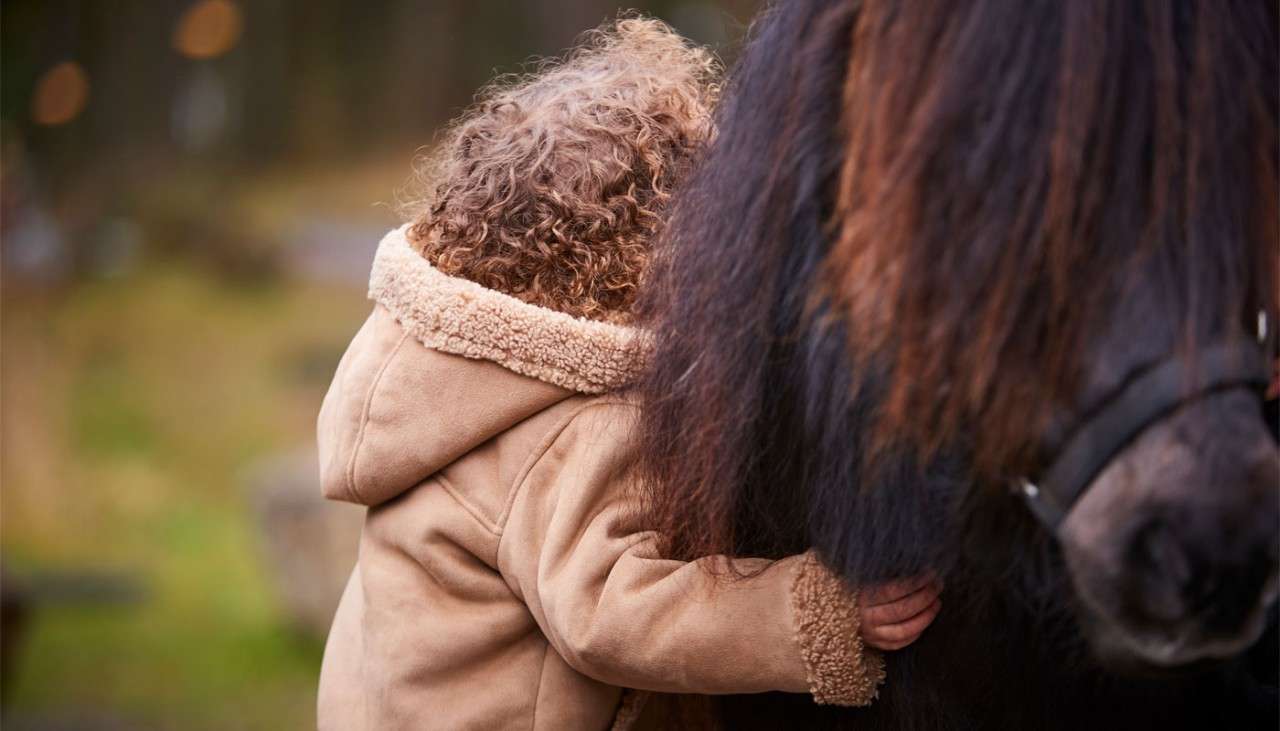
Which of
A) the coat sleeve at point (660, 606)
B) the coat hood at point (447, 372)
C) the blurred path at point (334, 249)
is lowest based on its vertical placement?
the blurred path at point (334, 249)

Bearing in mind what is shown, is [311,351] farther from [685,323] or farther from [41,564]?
[685,323]

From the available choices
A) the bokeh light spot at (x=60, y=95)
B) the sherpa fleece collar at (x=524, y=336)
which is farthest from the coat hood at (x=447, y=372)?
the bokeh light spot at (x=60, y=95)

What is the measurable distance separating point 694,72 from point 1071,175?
0.84 meters

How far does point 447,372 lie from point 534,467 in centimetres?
15

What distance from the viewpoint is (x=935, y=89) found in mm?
1014

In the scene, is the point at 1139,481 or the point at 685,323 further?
the point at 685,323

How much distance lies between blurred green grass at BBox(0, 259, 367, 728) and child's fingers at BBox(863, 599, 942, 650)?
468 cm

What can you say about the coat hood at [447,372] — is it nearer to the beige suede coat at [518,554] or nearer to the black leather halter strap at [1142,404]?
the beige suede coat at [518,554]

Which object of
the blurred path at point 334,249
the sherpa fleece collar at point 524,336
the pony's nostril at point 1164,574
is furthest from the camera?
the blurred path at point 334,249

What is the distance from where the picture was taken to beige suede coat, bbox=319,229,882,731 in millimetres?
1272

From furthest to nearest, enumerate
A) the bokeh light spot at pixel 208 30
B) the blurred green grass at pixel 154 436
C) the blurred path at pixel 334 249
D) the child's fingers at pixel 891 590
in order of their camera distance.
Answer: the blurred path at pixel 334 249 → the bokeh light spot at pixel 208 30 → the blurred green grass at pixel 154 436 → the child's fingers at pixel 891 590

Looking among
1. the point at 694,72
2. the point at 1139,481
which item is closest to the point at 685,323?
the point at 1139,481

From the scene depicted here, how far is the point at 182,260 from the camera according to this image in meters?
6.60

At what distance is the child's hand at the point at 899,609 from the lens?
3.92 ft
